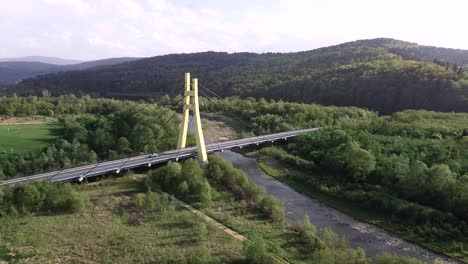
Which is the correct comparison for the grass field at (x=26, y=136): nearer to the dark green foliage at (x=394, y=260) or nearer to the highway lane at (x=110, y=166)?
the highway lane at (x=110, y=166)

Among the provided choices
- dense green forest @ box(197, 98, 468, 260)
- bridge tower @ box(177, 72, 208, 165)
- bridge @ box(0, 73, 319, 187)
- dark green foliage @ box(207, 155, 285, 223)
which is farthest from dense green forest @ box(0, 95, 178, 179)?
dense green forest @ box(197, 98, 468, 260)

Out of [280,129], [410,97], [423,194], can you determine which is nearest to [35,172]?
[423,194]

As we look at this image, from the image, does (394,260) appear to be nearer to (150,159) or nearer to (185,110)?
(185,110)

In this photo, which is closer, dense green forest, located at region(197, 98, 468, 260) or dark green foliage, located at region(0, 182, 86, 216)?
dark green foliage, located at region(0, 182, 86, 216)

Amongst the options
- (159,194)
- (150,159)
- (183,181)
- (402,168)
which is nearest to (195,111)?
(150,159)

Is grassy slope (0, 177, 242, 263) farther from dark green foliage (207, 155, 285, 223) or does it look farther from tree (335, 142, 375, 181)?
tree (335, 142, 375, 181)

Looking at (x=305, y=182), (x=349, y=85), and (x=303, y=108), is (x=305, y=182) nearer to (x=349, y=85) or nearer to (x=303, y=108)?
(x=303, y=108)

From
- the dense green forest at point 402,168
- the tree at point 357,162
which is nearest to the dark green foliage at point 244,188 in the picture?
the dense green forest at point 402,168
